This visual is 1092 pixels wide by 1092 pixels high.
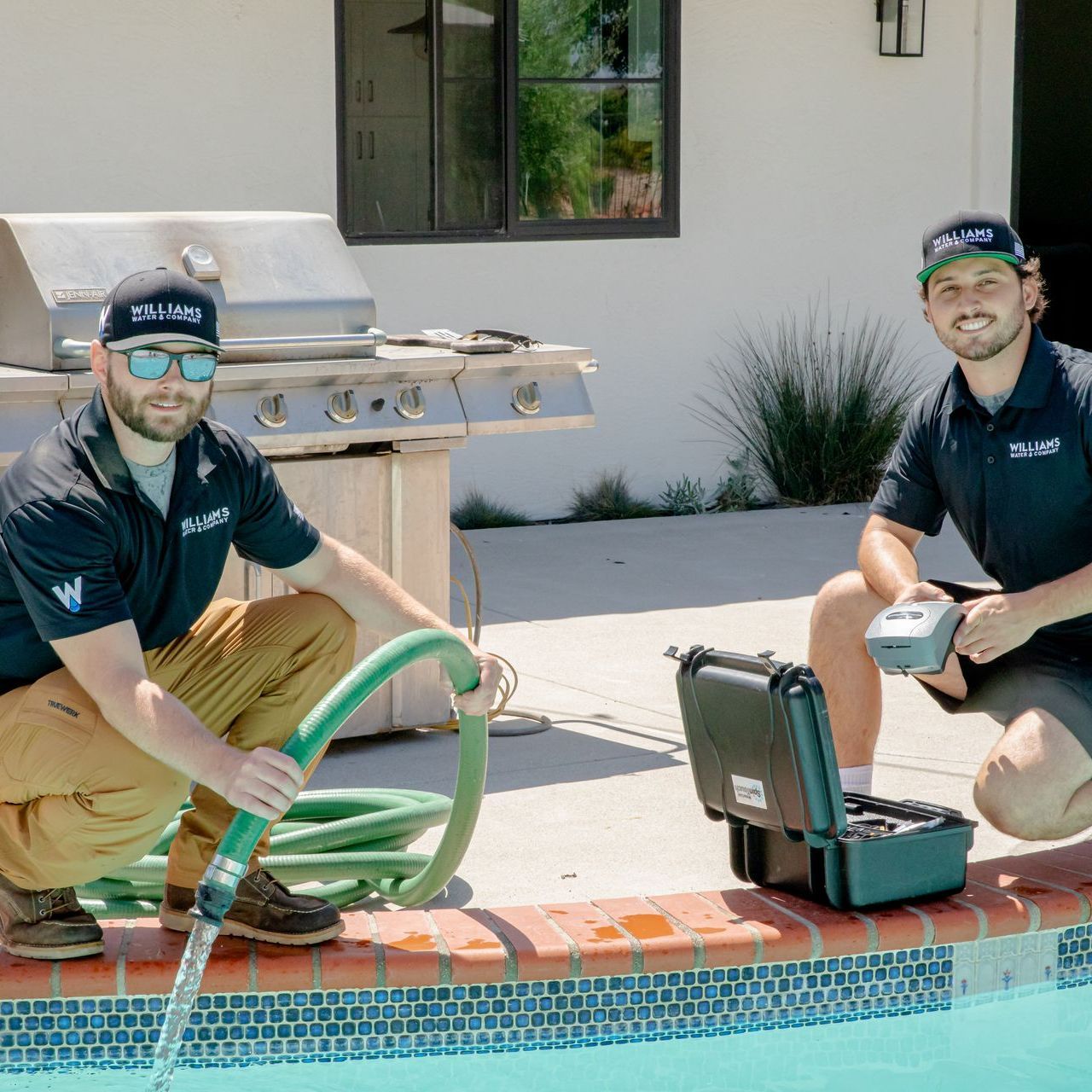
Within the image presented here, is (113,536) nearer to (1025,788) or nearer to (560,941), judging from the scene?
(560,941)

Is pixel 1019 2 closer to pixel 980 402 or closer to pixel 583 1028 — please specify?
pixel 980 402

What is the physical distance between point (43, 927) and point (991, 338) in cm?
225

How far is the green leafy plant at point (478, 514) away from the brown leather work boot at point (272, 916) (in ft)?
17.0

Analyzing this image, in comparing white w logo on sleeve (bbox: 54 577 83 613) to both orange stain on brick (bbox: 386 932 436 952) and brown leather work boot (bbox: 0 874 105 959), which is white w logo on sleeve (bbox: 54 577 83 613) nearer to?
brown leather work boot (bbox: 0 874 105 959)

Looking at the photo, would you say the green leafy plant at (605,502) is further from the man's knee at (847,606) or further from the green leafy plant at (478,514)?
the man's knee at (847,606)

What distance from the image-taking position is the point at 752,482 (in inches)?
361

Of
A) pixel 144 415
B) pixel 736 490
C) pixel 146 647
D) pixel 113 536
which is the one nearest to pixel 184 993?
pixel 146 647

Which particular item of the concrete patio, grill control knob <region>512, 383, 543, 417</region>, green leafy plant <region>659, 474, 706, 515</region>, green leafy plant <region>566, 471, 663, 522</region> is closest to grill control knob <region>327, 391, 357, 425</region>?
grill control knob <region>512, 383, 543, 417</region>

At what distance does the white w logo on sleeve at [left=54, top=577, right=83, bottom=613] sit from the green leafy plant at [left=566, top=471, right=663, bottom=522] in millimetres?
5935

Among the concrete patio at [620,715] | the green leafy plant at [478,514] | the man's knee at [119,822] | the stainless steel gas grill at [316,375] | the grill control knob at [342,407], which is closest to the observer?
the man's knee at [119,822]

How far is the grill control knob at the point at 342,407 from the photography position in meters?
4.53

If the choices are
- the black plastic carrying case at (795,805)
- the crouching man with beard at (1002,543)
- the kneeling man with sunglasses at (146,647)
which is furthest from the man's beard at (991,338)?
the kneeling man with sunglasses at (146,647)

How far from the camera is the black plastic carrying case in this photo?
10.4 ft

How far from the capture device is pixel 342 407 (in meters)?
4.54
